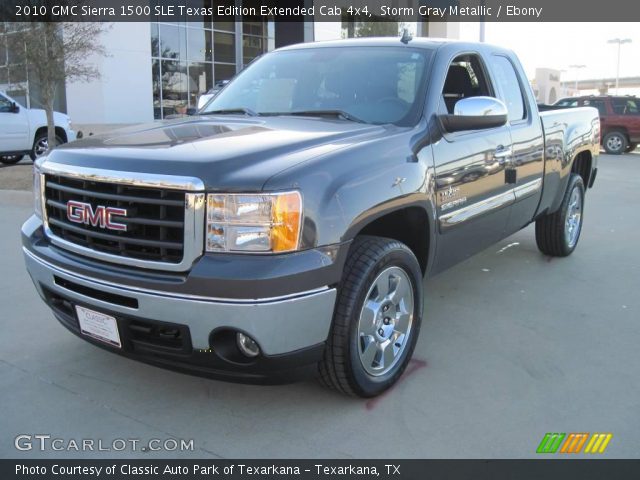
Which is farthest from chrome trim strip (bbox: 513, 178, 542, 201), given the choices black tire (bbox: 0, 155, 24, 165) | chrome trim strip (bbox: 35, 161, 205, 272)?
black tire (bbox: 0, 155, 24, 165)

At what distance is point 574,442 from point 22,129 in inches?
527

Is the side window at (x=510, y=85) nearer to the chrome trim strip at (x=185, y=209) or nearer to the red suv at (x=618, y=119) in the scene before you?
the chrome trim strip at (x=185, y=209)

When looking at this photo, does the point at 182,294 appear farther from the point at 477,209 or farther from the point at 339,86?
the point at 477,209

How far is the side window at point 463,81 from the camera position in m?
4.10

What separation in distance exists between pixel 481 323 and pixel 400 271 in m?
1.35

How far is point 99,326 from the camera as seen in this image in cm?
294

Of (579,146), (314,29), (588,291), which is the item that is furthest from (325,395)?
(314,29)

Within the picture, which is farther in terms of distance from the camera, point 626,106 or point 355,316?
point 626,106

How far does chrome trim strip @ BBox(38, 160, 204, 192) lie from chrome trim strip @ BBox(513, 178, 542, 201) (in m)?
2.74

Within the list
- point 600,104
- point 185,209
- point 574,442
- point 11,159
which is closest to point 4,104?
point 11,159

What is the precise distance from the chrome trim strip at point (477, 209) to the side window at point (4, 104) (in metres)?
12.0
